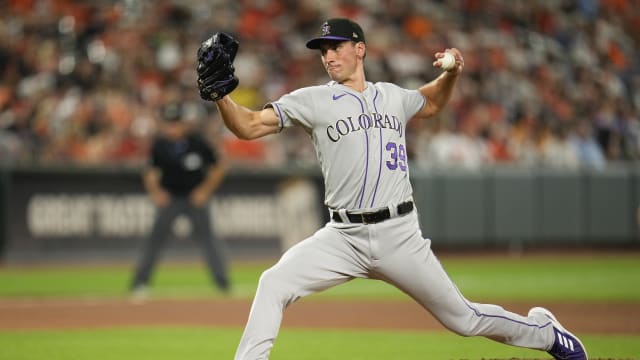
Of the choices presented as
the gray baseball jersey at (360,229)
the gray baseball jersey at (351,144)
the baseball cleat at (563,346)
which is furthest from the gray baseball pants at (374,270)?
the baseball cleat at (563,346)

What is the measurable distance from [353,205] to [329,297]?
7.60 m

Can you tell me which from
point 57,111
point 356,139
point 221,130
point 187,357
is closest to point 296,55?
point 221,130

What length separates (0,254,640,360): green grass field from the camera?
27.9ft

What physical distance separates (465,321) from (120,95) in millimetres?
13626


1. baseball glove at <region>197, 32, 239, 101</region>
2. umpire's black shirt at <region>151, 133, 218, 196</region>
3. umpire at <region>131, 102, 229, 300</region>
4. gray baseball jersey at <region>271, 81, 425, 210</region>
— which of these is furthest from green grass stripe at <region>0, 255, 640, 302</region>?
baseball glove at <region>197, 32, 239, 101</region>

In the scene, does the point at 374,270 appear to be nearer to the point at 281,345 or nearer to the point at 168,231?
the point at 281,345

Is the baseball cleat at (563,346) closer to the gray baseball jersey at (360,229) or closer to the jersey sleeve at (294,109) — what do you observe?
the gray baseball jersey at (360,229)

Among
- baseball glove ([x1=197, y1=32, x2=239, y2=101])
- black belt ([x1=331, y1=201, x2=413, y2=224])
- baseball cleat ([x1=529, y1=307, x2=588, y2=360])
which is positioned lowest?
baseball cleat ([x1=529, y1=307, x2=588, y2=360])

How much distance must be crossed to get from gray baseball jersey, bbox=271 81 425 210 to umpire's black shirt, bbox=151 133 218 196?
7.11 m

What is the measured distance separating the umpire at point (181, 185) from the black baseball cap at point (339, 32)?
700cm

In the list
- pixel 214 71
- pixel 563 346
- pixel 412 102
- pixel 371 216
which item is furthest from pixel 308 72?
pixel 214 71

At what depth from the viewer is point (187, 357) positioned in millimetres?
8320

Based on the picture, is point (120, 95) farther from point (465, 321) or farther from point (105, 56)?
point (465, 321)

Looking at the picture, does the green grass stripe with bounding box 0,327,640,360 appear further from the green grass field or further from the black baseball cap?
the black baseball cap
